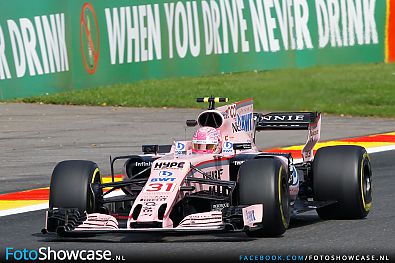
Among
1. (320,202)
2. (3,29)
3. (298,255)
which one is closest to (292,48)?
(3,29)

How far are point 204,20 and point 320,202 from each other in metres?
14.0

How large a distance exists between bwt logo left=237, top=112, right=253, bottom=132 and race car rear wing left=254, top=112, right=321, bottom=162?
0.37 m

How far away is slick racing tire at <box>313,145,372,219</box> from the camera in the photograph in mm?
11758

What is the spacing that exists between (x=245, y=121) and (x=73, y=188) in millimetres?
2103

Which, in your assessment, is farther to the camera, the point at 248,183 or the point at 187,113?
the point at 187,113

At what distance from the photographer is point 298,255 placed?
9859 millimetres

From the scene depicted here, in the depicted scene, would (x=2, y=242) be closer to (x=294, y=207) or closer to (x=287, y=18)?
(x=294, y=207)

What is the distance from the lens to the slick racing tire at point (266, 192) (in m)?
10.6

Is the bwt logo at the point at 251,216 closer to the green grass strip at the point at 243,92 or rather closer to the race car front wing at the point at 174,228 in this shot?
the race car front wing at the point at 174,228

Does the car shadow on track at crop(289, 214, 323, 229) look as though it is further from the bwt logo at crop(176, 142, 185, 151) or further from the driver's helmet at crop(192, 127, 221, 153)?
the bwt logo at crop(176, 142, 185, 151)

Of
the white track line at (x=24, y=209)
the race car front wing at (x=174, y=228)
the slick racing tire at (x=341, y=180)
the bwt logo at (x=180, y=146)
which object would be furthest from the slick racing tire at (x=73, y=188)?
the slick racing tire at (x=341, y=180)

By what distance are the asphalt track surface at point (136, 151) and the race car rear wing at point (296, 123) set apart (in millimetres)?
708

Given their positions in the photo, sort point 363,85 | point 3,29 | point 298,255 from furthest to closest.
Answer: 1. point 363,85
2. point 3,29
3. point 298,255

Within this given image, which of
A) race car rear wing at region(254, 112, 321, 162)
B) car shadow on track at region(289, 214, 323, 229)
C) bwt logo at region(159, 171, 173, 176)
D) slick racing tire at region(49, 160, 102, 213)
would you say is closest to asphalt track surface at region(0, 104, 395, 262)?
car shadow on track at region(289, 214, 323, 229)
